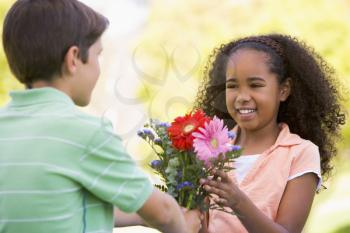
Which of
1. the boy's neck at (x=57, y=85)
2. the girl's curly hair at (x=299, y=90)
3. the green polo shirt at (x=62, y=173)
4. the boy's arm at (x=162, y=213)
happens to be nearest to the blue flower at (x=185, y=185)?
the boy's arm at (x=162, y=213)

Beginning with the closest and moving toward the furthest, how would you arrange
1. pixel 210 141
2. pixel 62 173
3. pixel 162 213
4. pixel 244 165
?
pixel 62 173
pixel 162 213
pixel 210 141
pixel 244 165

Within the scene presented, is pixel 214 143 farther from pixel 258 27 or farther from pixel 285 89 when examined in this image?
pixel 258 27

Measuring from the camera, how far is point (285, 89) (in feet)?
10.9

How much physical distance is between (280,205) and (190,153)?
58 cm

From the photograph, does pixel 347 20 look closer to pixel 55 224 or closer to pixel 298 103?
pixel 298 103

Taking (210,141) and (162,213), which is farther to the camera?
(210,141)

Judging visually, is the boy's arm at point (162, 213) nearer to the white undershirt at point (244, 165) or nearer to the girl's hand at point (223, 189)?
the girl's hand at point (223, 189)

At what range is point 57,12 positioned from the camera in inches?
89.3

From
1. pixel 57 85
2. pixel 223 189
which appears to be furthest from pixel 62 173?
pixel 223 189

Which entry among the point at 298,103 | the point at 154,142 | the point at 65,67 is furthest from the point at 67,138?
the point at 298,103

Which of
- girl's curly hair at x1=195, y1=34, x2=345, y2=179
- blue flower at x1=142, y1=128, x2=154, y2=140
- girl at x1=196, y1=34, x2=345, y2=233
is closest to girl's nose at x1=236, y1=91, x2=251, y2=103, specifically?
girl at x1=196, y1=34, x2=345, y2=233

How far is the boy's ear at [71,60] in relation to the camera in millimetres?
2262

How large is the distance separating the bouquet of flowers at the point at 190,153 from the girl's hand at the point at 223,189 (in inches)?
0.9

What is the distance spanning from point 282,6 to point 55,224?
23.9 ft
